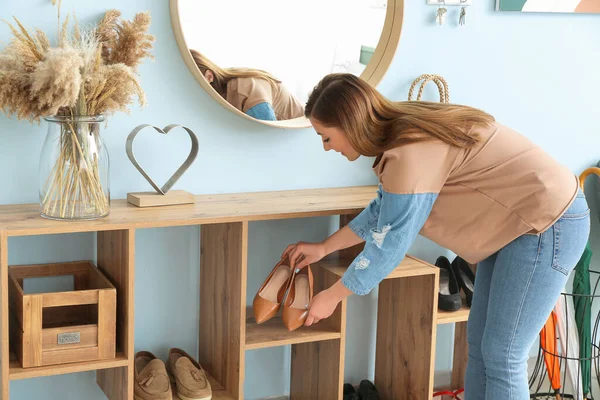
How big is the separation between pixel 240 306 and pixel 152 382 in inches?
13.9

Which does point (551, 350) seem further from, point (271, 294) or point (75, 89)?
point (75, 89)

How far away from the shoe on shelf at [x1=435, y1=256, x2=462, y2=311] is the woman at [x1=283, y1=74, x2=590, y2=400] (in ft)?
1.62

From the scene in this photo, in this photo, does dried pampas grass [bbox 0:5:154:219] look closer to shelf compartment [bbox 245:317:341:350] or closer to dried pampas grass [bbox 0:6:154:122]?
dried pampas grass [bbox 0:6:154:122]

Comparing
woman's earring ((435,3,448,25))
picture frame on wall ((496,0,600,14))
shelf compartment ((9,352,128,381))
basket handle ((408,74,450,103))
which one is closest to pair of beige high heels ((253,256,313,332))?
shelf compartment ((9,352,128,381))

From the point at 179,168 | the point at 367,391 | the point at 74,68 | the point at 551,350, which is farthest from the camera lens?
the point at 551,350

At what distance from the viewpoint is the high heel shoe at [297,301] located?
2.38 meters

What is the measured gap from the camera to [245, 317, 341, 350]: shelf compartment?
94.9 inches

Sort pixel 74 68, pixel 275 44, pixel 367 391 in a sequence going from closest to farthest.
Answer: pixel 74 68, pixel 275 44, pixel 367 391

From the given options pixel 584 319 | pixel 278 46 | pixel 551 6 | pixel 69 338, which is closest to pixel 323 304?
pixel 69 338

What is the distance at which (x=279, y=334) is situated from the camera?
2.47 meters

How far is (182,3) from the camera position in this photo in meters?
2.44

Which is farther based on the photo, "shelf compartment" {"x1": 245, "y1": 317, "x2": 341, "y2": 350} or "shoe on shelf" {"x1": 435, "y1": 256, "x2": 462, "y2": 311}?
"shoe on shelf" {"x1": 435, "y1": 256, "x2": 462, "y2": 311}

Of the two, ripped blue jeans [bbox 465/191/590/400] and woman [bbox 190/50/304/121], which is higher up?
woman [bbox 190/50/304/121]

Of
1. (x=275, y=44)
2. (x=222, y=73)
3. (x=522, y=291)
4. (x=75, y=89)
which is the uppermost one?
(x=275, y=44)
